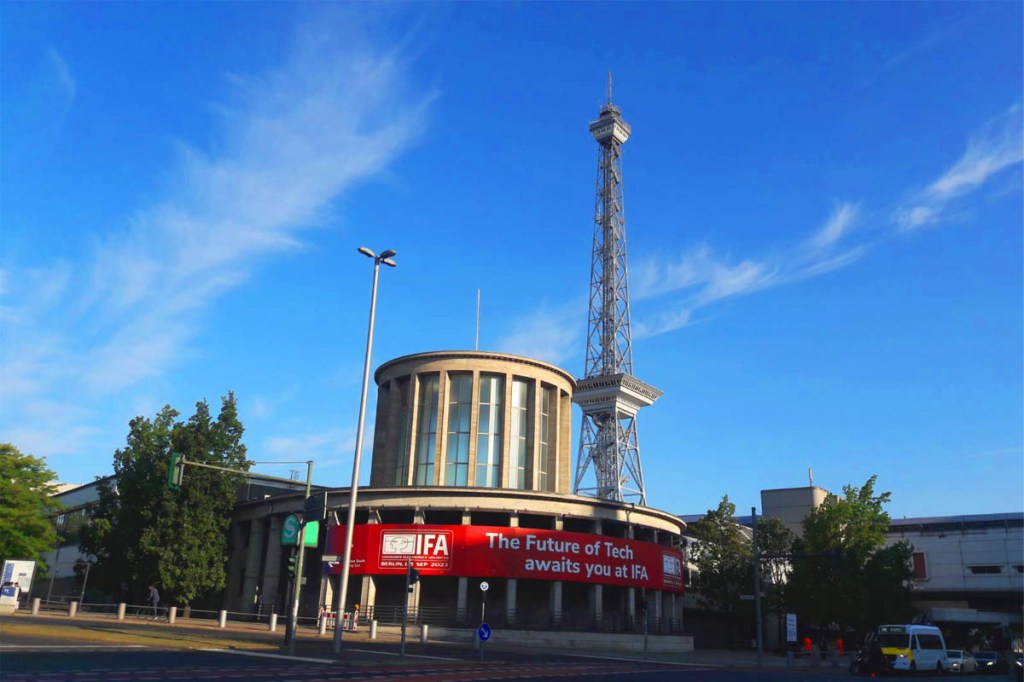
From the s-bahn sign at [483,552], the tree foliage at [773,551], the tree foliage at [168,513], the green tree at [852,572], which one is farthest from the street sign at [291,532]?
the tree foliage at [773,551]

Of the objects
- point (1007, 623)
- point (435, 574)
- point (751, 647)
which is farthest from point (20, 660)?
point (1007, 623)

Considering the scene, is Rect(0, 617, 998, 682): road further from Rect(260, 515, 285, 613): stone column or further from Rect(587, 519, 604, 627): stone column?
Rect(260, 515, 285, 613): stone column

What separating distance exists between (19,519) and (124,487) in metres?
7.23

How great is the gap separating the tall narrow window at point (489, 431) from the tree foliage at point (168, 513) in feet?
56.7

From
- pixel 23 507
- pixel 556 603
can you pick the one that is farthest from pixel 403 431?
pixel 23 507

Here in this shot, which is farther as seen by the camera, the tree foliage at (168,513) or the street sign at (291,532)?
the tree foliage at (168,513)

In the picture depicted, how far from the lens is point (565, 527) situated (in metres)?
59.2

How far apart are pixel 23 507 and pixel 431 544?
29741 mm

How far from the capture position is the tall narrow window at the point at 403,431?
6088 cm

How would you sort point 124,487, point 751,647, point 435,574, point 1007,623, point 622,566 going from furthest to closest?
point 1007,623 < point 751,647 < point 124,487 < point 622,566 < point 435,574

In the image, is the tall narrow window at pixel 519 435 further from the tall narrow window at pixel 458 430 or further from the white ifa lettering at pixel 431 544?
the white ifa lettering at pixel 431 544

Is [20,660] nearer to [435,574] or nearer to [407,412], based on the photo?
[435,574]

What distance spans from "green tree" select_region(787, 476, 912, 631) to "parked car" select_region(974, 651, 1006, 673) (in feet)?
30.3

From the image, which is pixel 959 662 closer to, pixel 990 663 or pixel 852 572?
pixel 990 663
